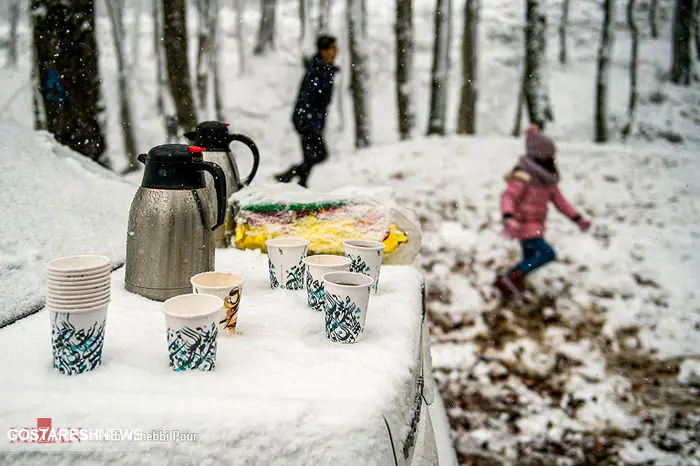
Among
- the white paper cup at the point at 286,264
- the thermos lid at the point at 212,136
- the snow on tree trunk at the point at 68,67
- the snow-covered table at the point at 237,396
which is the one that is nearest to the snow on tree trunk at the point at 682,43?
the snow on tree trunk at the point at 68,67

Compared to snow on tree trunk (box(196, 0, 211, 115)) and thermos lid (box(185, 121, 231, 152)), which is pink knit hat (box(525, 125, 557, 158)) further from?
snow on tree trunk (box(196, 0, 211, 115))

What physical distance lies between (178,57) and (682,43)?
13566 millimetres

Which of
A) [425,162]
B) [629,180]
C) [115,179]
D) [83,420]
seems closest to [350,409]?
[83,420]

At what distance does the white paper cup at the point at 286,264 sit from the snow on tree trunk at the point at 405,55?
24.6 feet

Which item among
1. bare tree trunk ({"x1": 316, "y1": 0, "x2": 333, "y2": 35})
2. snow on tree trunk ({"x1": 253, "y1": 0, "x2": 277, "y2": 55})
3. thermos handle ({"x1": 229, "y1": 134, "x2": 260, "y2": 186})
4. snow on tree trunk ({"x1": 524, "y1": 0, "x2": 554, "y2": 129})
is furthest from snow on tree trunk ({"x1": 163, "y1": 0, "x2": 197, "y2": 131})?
→ snow on tree trunk ({"x1": 253, "y1": 0, "x2": 277, "y2": 55})

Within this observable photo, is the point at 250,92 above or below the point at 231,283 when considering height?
above

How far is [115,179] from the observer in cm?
243

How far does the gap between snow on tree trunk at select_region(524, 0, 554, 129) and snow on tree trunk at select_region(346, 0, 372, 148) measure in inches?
115

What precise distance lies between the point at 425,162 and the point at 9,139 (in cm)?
596

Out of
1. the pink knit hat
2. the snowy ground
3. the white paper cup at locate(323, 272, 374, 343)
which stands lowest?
the snowy ground

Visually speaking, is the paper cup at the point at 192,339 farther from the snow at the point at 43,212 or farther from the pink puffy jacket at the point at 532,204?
the pink puffy jacket at the point at 532,204

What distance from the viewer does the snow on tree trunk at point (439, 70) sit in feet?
27.9

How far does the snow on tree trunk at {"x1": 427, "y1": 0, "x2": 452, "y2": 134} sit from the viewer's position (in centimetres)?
849

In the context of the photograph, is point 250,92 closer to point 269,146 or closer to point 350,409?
point 269,146
